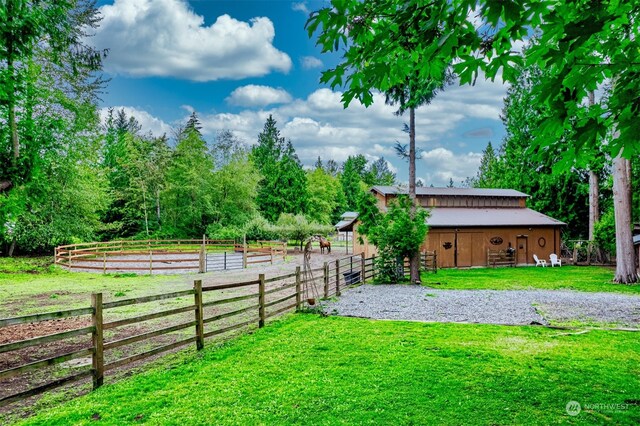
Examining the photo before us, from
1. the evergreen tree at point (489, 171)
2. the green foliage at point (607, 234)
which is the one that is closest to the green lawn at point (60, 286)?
the green foliage at point (607, 234)

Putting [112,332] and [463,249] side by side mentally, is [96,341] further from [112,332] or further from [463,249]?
[463,249]

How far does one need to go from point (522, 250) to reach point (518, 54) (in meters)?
26.4

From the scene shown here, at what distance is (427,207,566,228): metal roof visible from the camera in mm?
25000

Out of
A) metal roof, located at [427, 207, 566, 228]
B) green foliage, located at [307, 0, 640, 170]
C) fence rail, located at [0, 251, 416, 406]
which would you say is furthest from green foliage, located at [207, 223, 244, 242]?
green foliage, located at [307, 0, 640, 170]

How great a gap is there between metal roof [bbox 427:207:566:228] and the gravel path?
1083 centimetres

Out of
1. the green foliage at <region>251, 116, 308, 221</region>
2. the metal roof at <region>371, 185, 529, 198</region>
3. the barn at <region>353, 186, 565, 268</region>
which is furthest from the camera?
the green foliage at <region>251, 116, 308, 221</region>

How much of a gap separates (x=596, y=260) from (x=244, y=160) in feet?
110

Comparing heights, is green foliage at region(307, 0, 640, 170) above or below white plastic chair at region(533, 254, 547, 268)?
above

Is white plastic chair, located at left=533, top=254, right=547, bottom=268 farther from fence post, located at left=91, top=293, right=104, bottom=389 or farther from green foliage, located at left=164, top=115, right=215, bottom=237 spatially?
green foliage, located at left=164, top=115, right=215, bottom=237

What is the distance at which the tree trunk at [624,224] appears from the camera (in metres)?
17.4

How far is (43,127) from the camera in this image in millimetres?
17016

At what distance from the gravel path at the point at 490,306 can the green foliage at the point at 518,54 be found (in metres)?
6.76

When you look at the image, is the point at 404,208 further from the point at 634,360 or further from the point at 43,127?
the point at 43,127

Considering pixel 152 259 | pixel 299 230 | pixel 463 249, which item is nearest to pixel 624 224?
pixel 463 249
